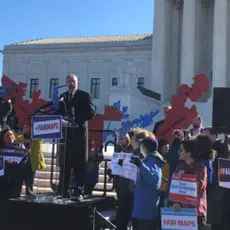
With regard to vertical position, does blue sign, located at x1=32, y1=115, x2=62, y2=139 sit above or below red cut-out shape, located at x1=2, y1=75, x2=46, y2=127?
below

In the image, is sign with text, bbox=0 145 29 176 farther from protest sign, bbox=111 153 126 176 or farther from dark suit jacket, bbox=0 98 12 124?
dark suit jacket, bbox=0 98 12 124

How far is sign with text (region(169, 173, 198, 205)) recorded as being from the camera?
493 cm

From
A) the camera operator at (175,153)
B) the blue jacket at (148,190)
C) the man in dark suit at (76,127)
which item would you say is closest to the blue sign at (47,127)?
the man in dark suit at (76,127)

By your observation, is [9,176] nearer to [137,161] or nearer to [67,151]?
[67,151]

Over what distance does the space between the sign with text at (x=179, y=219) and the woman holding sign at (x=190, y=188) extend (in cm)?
6

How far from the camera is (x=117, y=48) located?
48.8 meters

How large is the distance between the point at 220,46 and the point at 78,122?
33.3 meters

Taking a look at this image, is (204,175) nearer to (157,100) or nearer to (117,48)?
(157,100)

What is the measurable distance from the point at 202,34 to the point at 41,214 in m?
38.1

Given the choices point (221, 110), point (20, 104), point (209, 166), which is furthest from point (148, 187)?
point (20, 104)

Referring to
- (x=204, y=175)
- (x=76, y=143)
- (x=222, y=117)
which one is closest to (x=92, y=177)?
(x=76, y=143)

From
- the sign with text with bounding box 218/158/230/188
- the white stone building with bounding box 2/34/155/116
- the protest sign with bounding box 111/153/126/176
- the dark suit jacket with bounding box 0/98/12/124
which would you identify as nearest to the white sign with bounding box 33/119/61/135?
the protest sign with bounding box 111/153/126/176

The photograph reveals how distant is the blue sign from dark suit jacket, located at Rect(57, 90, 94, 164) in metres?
0.29

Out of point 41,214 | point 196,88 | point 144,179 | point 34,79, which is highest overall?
point 34,79
